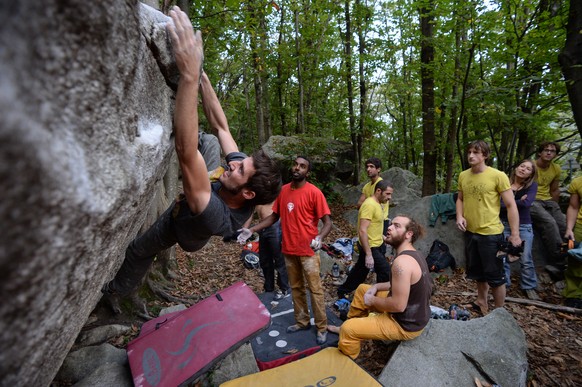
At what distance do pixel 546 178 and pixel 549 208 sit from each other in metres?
0.62

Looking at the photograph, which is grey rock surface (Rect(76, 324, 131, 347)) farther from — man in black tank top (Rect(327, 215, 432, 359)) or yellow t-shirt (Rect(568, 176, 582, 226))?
yellow t-shirt (Rect(568, 176, 582, 226))

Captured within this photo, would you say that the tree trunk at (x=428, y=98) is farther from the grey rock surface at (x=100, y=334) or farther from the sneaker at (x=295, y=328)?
the grey rock surface at (x=100, y=334)

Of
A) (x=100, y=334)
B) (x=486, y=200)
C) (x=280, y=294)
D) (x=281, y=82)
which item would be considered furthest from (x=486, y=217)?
(x=281, y=82)

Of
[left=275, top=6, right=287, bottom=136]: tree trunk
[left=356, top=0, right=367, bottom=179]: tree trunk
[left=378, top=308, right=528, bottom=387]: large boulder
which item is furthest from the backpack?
[left=275, top=6, right=287, bottom=136]: tree trunk

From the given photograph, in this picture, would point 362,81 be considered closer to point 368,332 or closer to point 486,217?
point 486,217

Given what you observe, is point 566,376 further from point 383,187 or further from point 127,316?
point 127,316

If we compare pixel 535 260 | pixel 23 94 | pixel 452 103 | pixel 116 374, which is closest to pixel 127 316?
pixel 116 374

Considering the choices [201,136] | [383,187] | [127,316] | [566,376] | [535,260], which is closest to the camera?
[201,136]

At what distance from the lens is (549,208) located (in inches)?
239

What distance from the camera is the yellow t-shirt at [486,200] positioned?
4.38m

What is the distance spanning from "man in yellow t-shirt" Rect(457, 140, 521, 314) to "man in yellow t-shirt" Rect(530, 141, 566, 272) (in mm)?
2178

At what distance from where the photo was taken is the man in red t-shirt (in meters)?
4.08

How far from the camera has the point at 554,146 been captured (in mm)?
5582

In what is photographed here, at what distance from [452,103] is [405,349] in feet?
20.8
